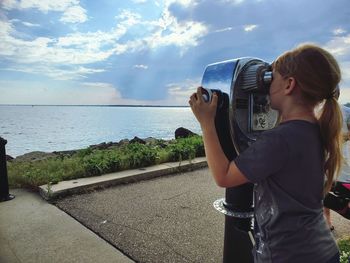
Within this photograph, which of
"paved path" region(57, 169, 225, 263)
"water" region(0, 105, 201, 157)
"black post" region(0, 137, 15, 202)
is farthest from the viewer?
"water" region(0, 105, 201, 157)

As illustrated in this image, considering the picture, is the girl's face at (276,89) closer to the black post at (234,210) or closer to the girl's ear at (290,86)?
the girl's ear at (290,86)

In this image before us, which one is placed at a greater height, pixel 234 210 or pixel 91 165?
pixel 234 210

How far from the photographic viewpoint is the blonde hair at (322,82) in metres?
1.33

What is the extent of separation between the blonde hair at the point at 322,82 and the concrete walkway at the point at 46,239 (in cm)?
218

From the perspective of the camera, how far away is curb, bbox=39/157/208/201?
15.5 ft

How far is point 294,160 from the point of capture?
4.35ft

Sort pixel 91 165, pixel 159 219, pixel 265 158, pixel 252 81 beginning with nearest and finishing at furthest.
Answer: pixel 265 158 < pixel 252 81 < pixel 159 219 < pixel 91 165

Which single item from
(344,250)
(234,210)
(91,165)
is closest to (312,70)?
(234,210)

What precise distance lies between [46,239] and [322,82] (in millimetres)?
3035

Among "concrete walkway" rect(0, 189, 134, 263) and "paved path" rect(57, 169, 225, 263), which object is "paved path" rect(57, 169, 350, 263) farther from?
"concrete walkway" rect(0, 189, 134, 263)

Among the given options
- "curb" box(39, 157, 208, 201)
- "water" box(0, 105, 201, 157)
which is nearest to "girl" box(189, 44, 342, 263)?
"curb" box(39, 157, 208, 201)

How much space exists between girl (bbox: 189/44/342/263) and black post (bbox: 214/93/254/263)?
0.16 meters

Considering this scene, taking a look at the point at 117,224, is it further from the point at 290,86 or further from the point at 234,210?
the point at 290,86

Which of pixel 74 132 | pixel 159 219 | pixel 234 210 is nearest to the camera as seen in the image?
pixel 234 210
